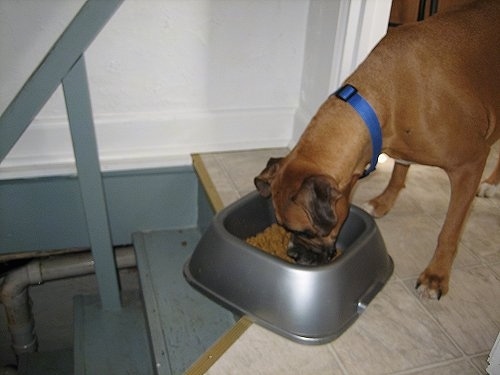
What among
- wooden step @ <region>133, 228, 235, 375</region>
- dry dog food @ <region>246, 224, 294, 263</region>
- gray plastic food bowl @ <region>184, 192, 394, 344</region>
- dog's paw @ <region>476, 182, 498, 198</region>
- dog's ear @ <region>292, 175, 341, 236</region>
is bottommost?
wooden step @ <region>133, 228, 235, 375</region>

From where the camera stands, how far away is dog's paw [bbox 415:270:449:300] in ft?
4.83

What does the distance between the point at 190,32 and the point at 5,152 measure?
2.77 ft

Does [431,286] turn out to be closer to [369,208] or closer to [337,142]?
[369,208]

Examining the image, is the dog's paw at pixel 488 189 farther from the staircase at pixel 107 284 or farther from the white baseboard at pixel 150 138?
the staircase at pixel 107 284

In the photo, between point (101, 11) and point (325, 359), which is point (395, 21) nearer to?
point (101, 11)

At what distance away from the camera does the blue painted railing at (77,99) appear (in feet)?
4.99

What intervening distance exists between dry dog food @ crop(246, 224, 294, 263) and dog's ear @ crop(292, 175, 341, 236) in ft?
1.22

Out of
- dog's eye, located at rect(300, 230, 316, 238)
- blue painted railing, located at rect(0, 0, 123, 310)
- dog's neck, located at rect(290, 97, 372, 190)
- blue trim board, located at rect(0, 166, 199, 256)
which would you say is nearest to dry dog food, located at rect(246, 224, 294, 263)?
dog's eye, located at rect(300, 230, 316, 238)

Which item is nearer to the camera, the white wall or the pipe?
the white wall

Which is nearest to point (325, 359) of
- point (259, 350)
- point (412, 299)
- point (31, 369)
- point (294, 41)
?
point (259, 350)

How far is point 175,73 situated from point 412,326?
1342 mm

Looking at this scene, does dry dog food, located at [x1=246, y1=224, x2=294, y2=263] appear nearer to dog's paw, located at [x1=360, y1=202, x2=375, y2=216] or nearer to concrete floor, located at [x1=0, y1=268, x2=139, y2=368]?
dog's paw, located at [x1=360, y1=202, x2=375, y2=216]

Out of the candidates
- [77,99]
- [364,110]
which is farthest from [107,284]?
[364,110]

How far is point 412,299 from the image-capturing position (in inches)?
58.0
